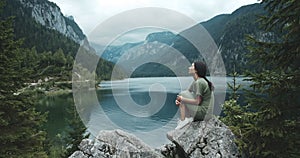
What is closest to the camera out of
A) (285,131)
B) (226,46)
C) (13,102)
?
(285,131)

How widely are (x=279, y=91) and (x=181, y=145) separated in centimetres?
230

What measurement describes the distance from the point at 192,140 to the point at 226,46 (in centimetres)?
17565

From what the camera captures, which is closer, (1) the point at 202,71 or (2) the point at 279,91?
(2) the point at 279,91

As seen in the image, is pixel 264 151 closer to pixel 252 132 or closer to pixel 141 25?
pixel 252 132

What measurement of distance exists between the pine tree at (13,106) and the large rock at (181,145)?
2.48 m

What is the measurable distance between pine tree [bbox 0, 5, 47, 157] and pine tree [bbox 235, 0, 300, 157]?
245 inches

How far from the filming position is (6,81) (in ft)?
23.8

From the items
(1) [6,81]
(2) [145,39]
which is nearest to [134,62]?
(2) [145,39]

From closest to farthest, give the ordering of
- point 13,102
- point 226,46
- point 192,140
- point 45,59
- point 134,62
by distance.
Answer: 1. point 192,140
2. point 134,62
3. point 13,102
4. point 45,59
5. point 226,46

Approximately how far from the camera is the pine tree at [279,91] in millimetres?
4543

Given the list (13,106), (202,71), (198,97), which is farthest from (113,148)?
(13,106)

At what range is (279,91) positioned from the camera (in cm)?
470

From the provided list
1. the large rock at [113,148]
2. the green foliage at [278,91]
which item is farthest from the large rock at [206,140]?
the large rock at [113,148]

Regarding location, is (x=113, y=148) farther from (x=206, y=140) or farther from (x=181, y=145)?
(x=206, y=140)
